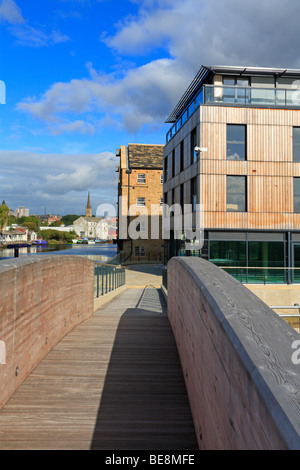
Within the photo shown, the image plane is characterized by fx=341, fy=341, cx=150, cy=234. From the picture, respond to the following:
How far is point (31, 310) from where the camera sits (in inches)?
176

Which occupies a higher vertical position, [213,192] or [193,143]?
[193,143]

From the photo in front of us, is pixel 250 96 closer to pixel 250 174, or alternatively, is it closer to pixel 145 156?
pixel 250 174

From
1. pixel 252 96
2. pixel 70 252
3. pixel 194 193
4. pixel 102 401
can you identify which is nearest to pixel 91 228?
pixel 70 252

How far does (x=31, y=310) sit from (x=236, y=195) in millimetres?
16099

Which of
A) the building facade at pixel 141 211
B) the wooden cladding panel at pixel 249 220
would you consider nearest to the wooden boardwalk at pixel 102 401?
the wooden cladding panel at pixel 249 220

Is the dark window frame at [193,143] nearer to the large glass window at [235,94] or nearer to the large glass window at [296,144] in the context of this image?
the large glass window at [235,94]

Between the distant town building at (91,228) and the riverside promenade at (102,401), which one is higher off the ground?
the distant town building at (91,228)

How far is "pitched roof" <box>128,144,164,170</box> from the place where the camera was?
4262 cm

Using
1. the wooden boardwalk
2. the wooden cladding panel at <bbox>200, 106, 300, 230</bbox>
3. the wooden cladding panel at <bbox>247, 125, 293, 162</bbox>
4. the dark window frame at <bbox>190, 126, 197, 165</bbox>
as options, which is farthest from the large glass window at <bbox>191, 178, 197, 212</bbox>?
the wooden boardwalk

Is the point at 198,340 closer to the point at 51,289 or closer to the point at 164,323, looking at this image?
the point at 51,289

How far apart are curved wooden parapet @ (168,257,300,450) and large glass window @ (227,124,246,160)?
16.9 meters

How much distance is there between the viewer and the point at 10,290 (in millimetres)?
3762

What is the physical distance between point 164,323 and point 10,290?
4.15 meters

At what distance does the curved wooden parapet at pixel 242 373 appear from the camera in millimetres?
1486
